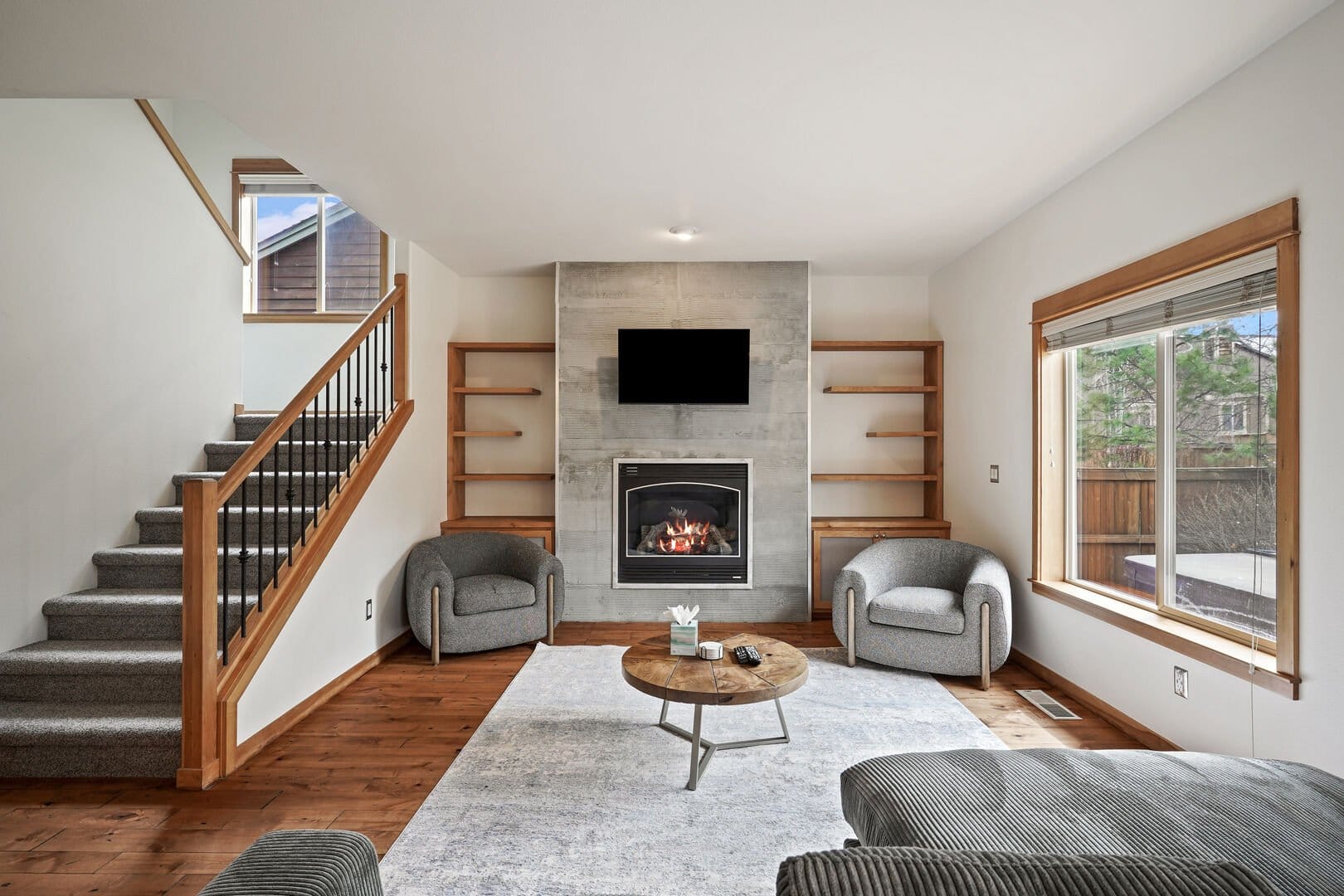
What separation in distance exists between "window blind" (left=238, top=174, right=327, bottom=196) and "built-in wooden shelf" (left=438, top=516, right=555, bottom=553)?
9.79 feet

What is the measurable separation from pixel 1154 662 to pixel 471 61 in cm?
350

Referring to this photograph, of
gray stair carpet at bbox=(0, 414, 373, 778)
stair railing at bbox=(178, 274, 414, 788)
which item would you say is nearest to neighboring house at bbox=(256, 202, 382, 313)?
stair railing at bbox=(178, 274, 414, 788)

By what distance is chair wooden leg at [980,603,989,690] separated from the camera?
142 inches

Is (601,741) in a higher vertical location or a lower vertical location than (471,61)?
lower

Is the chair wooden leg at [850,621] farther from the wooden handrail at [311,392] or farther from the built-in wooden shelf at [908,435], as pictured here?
the wooden handrail at [311,392]

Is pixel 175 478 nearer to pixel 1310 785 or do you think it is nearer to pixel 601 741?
pixel 601 741

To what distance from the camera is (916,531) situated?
4.93 m

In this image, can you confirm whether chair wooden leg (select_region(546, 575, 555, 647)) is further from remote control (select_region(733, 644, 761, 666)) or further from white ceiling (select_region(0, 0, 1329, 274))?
white ceiling (select_region(0, 0, 1329, 274))

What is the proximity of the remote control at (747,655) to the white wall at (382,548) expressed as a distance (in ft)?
6.57

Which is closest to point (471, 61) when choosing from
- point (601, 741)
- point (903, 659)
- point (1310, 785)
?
point (601, 741)

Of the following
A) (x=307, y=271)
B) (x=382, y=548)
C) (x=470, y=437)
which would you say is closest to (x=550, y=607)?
(x=382, y=548)

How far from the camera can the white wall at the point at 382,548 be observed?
311 cm

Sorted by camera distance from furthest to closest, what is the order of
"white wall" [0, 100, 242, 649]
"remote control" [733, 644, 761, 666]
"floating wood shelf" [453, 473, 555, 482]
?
"floating wood shelf" [453, 473, 555, 482], "white wall" [0, 100, 242, 649], "remote control" [733, 644, 761, 666]

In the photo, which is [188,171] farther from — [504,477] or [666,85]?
[666,85]
